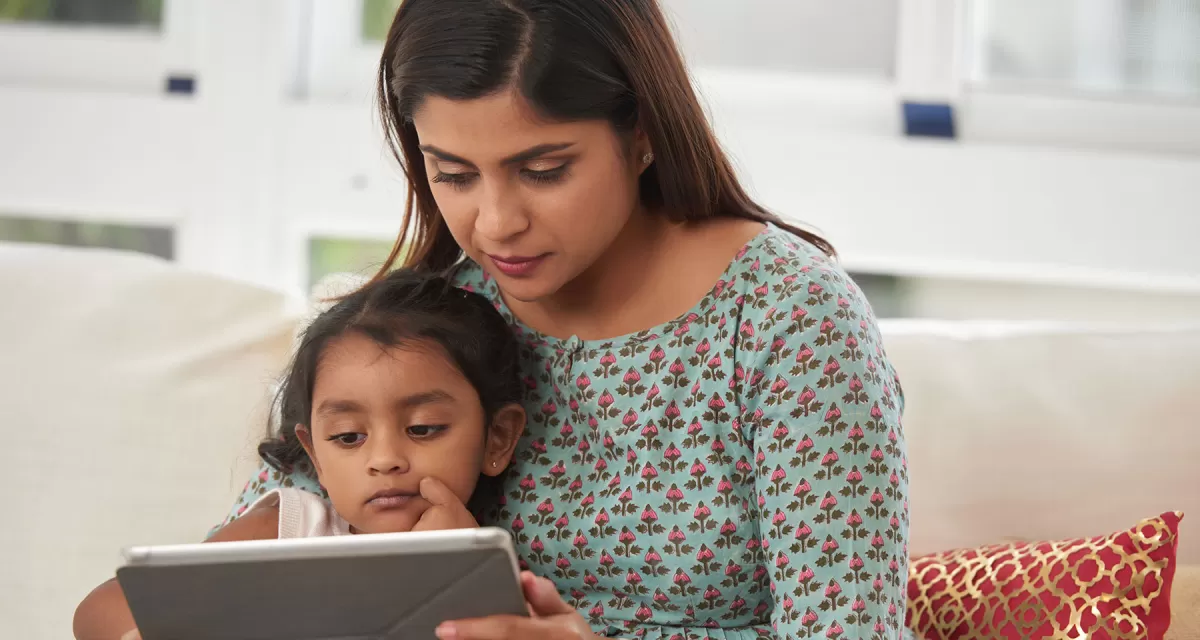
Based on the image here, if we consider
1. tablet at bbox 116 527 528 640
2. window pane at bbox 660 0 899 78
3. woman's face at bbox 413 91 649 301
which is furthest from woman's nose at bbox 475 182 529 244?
window pane at bbox 660 0 899 78

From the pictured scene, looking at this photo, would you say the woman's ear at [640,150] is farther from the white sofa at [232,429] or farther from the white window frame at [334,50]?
the white window frame at [334,50]

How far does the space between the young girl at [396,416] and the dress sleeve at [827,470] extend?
0.30 meters

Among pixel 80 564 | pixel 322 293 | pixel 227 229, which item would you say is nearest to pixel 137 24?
pixel 227 229

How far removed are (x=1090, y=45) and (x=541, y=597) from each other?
2024mm

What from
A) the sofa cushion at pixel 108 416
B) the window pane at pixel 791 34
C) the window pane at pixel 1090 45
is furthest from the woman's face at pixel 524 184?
the window pane at pixel 1090 45

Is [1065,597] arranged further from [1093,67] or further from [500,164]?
[1093,67]

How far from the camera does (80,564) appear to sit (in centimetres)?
173

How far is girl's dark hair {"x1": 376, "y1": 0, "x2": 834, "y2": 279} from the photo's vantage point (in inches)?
49.8

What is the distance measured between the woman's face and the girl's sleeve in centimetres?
38

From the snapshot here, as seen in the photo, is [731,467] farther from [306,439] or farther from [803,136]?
[803,136]

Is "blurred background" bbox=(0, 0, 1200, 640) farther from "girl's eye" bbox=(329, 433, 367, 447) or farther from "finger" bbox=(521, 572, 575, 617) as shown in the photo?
"finger" bbox=(521, 572, 575, 617)

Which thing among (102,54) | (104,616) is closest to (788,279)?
(104,616)

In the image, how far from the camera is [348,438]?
1408 millimetres

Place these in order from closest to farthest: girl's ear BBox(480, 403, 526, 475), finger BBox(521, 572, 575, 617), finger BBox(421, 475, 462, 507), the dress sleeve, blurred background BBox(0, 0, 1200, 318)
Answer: finger BBox(521, 572, 575, 617) < the dress sleeve < finger BBox(421, 475, 462, 507) < girl's ear BBox(480, 403, 526, 475) < blurred background BBox(0, 0, 1200, 318)
